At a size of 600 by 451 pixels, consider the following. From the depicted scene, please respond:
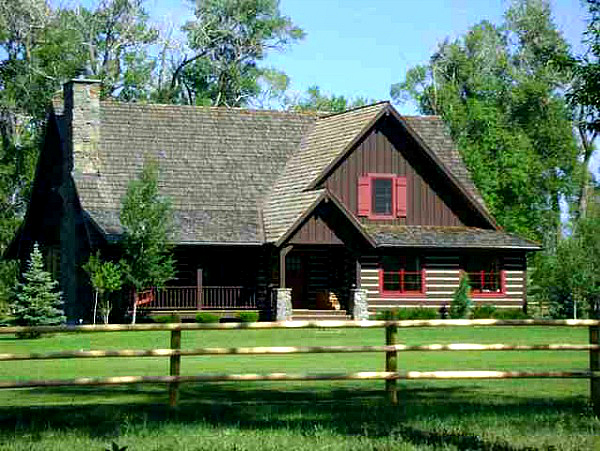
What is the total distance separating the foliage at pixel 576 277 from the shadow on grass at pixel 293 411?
28007mm

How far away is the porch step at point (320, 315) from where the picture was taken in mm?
41531

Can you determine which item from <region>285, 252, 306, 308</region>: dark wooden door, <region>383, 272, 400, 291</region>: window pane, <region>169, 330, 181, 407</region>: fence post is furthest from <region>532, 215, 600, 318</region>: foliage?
<region>169, 330, 181, 407</region>: fence post

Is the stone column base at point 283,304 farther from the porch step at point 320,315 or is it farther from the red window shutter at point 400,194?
the red window shutter at point 400,194

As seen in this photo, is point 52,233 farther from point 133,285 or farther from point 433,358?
point 433,358

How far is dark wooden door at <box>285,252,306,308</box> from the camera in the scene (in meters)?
44.1

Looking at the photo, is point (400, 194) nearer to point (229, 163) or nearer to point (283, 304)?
point (229, 163)

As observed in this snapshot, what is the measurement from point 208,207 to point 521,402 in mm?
27189

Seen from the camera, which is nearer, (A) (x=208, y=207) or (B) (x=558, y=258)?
(A) (x=208, y=207)

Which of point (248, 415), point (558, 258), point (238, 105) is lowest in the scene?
point (248, 415)

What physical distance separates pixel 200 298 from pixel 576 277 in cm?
1407

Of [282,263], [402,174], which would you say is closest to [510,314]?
[402,174]

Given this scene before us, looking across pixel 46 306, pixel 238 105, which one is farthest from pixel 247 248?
pixel 238 105

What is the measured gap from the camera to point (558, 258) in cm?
4719

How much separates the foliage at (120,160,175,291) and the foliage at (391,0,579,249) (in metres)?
26.0
